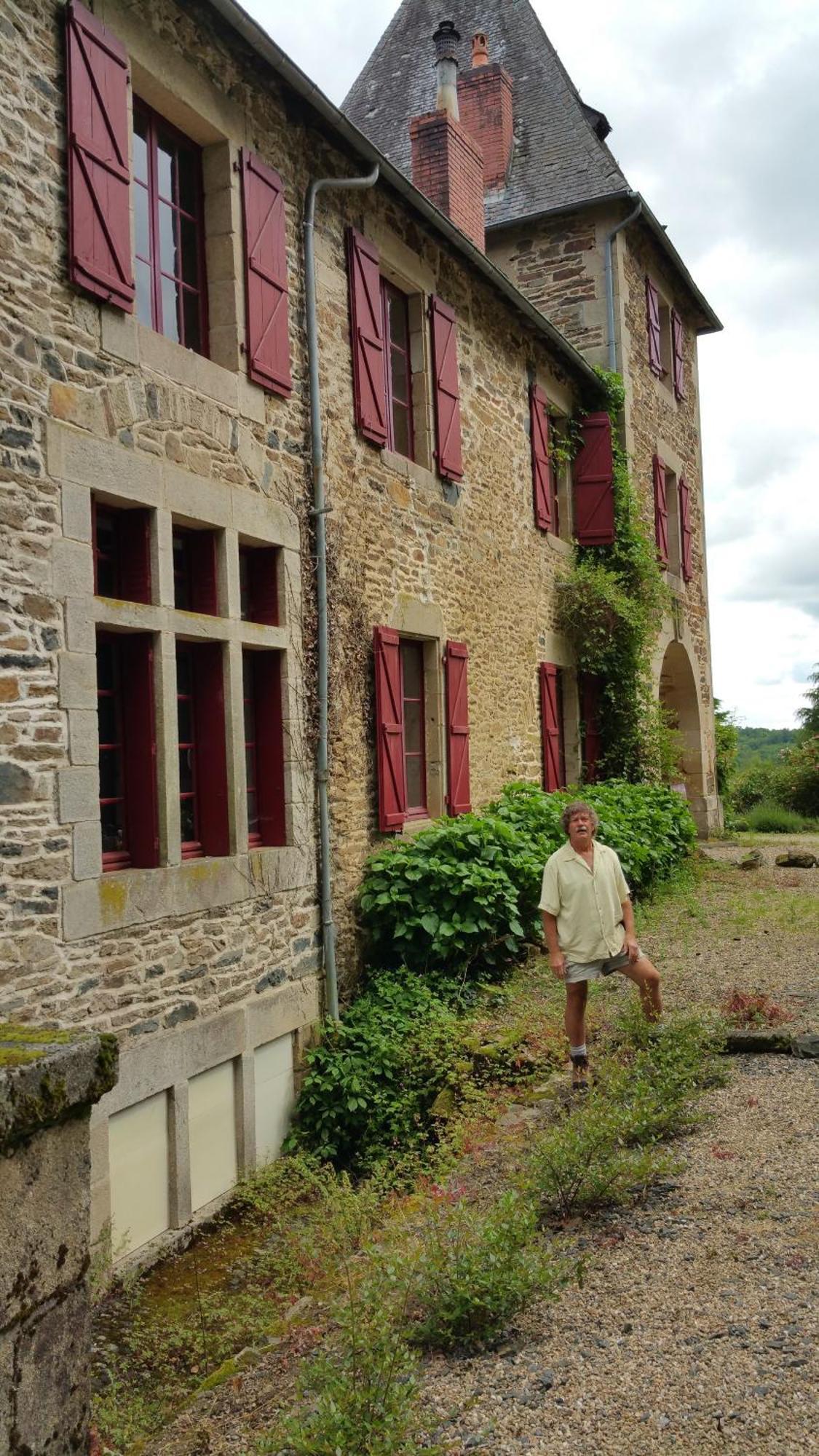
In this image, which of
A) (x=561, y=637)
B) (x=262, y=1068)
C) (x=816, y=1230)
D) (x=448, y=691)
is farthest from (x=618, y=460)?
(x=816, y=1230)

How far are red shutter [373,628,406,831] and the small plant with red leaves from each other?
8.56 feet

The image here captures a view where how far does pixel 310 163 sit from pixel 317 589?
2.86 meters

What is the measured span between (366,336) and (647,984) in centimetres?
492

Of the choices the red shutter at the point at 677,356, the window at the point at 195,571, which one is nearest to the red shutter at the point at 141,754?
the window at the point at 195,571

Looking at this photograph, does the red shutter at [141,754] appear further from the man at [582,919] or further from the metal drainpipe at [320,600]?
the man at [582,919]

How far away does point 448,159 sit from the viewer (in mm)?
11367

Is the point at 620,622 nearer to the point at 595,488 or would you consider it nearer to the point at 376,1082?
the point at 595,488

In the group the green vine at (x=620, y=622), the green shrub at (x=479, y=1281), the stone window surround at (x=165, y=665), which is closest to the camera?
the green shrub at (x=479, y=1281)

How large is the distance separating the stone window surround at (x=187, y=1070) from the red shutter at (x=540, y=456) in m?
6.17

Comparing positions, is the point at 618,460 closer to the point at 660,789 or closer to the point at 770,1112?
the point at 660,789

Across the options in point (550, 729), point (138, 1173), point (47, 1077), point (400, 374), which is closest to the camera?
point (47, 1077)

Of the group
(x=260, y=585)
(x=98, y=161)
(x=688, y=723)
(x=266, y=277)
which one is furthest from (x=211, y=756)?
(x=688, y=723)

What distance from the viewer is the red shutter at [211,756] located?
6496 millimetres

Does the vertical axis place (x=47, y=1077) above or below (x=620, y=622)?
below
